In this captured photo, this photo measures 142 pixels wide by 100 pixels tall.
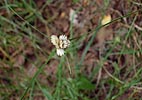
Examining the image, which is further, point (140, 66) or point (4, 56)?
point (4, 56)

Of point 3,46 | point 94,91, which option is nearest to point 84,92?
point 94,91

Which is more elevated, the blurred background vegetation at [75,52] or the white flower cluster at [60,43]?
the blurred background vegetation at [75,52]

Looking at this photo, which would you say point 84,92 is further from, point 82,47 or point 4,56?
point 4,56

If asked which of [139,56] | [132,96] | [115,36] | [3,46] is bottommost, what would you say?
[132,96]

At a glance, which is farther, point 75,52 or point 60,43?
point 75,52

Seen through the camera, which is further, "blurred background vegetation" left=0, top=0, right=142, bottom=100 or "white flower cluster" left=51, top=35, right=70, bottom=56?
"blurred background vegetation" left=0, top=0, right=142, bottom=100

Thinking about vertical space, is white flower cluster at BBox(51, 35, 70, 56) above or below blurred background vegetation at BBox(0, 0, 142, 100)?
below

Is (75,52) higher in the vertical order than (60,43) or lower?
higher

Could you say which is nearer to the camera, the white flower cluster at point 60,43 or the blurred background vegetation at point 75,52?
the white flower cluster at point 60,43
